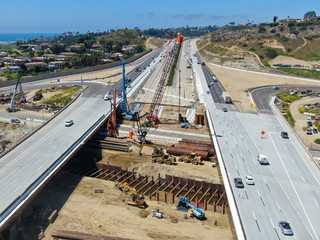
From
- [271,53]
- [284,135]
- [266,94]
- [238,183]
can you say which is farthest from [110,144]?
[271,53]

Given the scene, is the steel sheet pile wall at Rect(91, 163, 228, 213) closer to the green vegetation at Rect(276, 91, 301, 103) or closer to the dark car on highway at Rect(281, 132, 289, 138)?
the dark car on highway at Rect(281, 132, 289, 138)

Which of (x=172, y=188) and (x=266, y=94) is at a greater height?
(x=266, y=94)

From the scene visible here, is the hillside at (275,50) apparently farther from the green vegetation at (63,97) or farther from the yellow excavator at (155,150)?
the yellow excavator at (155,150)

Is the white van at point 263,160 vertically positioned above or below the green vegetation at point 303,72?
below

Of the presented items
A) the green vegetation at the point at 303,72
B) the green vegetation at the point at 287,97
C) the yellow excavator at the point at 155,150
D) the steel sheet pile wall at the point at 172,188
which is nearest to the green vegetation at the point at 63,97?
the yellow excavator at the point at 155,150

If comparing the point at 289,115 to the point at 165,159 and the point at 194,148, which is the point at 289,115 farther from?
the point at 165,159

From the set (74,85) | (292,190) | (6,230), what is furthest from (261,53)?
(6,230)

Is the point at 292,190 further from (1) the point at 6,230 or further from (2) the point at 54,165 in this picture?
(1) the point at 6,230

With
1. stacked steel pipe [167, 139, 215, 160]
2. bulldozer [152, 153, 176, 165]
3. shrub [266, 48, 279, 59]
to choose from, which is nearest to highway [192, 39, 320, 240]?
stacked steel pipe [167, 139, 215, 160]
